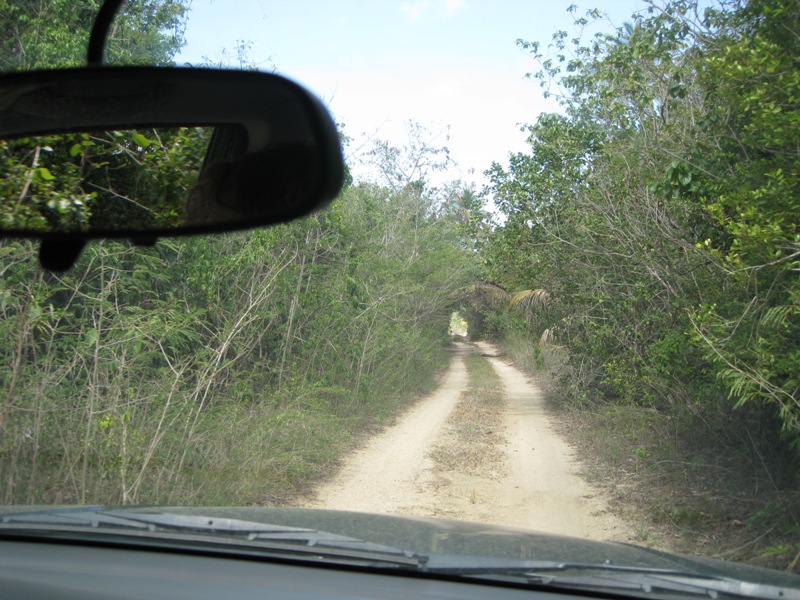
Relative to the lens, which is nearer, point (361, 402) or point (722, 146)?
point (722, 146)

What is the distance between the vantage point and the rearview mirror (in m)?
2.73

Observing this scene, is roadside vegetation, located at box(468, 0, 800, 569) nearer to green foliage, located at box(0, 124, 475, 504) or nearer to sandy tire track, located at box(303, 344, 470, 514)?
sandy tire track, located at box(303, 344, 470, 514)

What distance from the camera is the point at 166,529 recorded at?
3039 mm

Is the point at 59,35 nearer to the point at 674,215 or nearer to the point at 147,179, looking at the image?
the point at 147,179

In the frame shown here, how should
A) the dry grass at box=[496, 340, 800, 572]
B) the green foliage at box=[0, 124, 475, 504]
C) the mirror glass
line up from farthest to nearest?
the dry grass at box=[496, 340, 800, 572] < the green foliage at box=[0, 124, 475, 504] < the mirror glass

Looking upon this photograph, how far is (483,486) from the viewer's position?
804 cm

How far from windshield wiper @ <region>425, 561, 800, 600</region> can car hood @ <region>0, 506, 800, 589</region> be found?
3.9 inches

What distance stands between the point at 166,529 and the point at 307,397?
23.1 feet

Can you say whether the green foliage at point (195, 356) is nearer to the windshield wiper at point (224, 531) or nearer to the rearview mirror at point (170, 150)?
the rearview mirror at point (170, 150)

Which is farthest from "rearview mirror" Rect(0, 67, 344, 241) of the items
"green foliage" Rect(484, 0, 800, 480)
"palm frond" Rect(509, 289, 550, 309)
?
"palm frond" Rect(509, 289, 550, 309)

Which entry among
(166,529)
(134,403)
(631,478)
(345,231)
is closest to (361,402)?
(345,231)

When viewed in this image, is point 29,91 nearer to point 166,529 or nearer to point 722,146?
point 166,529

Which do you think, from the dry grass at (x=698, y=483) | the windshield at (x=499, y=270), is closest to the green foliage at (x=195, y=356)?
the windshield at (x=499, y=270)

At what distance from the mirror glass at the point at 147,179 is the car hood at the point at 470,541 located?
1.29 metres
